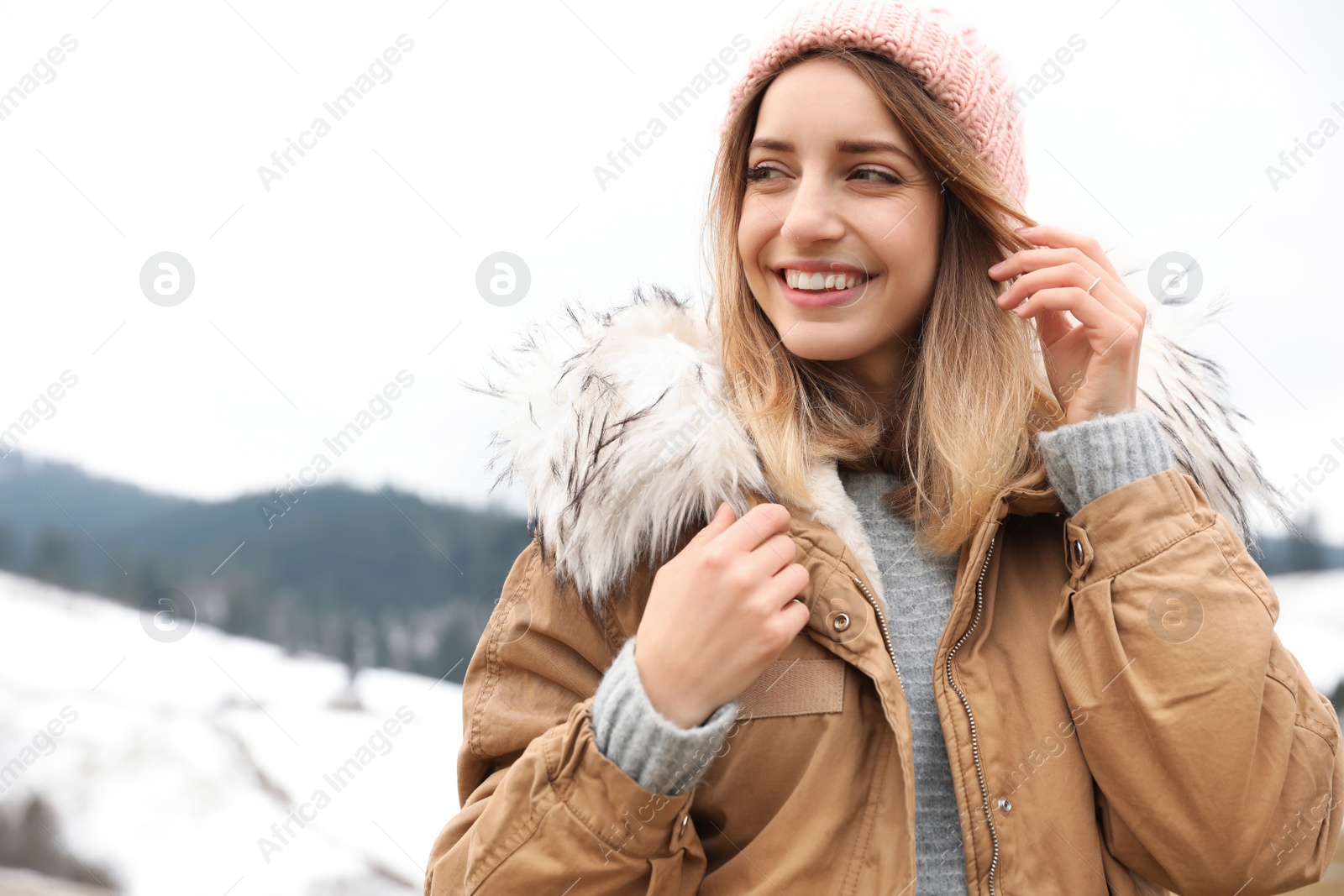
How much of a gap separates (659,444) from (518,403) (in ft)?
0.70

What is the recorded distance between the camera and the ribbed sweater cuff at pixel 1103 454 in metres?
1.07

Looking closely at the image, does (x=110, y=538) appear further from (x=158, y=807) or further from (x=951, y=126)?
(x=951, y=126)

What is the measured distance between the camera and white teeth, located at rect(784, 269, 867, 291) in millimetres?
1199

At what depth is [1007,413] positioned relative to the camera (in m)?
1.26

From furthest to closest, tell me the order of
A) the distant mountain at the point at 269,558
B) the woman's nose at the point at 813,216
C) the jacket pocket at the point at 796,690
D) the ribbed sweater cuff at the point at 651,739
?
the distant mountain at the point at 269,558, the woman's nose at the point at 813,216, the jacket pocket at the point at 796,690, the ribbed sweater cuff at the point at 651,739

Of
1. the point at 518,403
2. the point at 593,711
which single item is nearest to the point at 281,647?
the point at 518,403

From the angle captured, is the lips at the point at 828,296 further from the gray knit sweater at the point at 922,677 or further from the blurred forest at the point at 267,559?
the blurred forest at the point at 267,559

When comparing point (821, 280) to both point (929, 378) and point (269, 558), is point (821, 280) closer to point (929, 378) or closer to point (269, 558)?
point (929, 378)

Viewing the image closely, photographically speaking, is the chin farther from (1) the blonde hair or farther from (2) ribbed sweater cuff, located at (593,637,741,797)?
(2) ribbed sweater cuff, located at (593,637,741,797)

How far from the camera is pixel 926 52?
1.20 m

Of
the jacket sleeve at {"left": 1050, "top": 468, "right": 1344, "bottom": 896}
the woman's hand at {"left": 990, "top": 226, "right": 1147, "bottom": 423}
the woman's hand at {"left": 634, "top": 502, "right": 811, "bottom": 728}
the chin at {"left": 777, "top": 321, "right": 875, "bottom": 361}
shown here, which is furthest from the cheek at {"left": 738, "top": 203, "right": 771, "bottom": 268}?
the jacket sleeve at {"left": 1050, "top": 468, "right": 1344, "bottom": 896}

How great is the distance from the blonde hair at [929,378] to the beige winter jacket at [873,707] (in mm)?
64

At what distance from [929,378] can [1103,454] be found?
27 centimetres

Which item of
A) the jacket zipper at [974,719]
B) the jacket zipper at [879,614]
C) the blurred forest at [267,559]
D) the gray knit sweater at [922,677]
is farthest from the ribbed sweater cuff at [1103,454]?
→ the blurred forest at [267,559]
